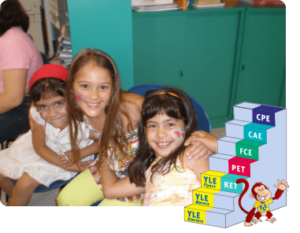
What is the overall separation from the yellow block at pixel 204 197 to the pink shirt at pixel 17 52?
4.07ft

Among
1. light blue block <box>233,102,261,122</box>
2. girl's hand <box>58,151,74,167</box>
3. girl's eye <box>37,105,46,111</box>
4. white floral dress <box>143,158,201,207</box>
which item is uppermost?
light blue block <box>233,102,261,122</box>

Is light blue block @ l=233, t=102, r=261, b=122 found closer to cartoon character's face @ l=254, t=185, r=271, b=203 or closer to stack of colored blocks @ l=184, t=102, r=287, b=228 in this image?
stack of colored blocks @ l=184, t=102, r=287, b=228

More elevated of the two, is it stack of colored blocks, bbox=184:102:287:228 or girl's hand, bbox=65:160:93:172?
stack of colored blocks, bbox=184:102:287:228

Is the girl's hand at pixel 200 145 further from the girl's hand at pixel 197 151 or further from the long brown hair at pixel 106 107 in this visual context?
the long brown hair at pixel 106 107

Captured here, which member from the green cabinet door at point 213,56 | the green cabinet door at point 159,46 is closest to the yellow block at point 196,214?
the green cabinet door at point 159,46

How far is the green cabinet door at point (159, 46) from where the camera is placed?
235 centimetres

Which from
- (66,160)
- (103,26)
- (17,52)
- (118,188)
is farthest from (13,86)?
(118,188)

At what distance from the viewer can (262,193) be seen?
537 millimetres

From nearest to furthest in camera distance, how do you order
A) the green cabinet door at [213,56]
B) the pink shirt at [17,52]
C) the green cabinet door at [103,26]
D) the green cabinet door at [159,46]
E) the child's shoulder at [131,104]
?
the child's shoulder at [131,104], the pink shirt at [17,52], the green cabinet door at [103,26], the green cabinet door at [159,46], the green cabinet door at [213,56]

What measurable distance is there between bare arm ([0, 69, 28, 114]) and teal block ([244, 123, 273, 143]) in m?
1.29

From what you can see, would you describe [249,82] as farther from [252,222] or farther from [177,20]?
[252,222]

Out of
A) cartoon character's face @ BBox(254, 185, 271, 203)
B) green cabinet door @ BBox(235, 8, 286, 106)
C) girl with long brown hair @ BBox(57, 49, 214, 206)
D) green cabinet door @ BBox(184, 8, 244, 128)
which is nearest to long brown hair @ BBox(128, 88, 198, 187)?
girl with long brown hair @ BBox(57, 49, 214, 206)

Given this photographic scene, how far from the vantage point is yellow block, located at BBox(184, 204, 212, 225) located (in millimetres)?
567
